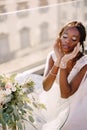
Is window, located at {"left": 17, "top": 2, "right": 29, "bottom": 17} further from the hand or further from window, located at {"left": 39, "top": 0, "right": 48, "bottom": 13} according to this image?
the hand

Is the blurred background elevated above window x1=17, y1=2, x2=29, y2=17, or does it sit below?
below

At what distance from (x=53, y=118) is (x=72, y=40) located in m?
0.49

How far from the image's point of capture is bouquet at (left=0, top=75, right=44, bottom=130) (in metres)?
1.24

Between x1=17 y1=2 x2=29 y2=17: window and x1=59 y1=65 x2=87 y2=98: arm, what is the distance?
181 centimetres

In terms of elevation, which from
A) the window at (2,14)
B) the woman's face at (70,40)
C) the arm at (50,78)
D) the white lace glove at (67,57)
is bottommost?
the window at (2,14)

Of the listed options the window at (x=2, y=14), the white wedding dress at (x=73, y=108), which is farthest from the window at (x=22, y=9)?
the white wedding dress at (x=73, y=108)

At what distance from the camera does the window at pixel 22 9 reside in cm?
334

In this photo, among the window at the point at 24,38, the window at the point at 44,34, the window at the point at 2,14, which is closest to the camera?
the window at the point at 2,14

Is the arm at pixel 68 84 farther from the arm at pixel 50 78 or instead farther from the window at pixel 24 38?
the window at pixel 24 38

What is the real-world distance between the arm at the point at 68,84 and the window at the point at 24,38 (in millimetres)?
1845

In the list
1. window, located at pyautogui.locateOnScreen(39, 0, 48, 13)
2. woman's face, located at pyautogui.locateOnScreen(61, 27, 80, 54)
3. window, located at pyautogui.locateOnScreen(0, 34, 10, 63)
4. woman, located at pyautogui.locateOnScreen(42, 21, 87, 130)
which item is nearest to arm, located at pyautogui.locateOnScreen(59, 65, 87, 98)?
woman, located at pyautogui.locateOnScreen(42, 21, 87, 130)

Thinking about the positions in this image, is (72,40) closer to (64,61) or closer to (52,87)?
(64,61)

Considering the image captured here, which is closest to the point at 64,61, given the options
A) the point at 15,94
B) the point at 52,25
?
the point at 15,94

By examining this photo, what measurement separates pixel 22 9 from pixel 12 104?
2.32m
